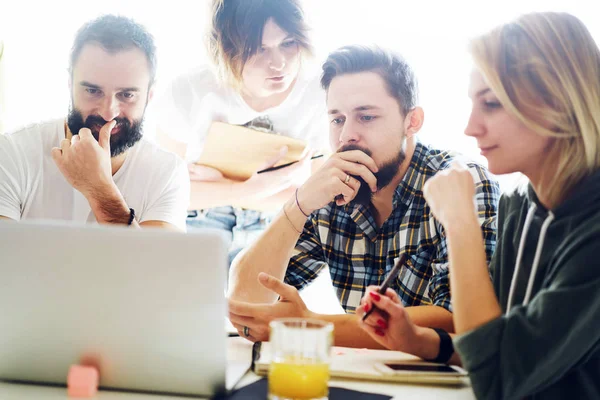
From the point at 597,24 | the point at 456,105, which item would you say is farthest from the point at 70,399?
the point at 597,24

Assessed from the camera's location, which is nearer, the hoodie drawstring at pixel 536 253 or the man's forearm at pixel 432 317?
the hoodie drawstring at pixel 536 253

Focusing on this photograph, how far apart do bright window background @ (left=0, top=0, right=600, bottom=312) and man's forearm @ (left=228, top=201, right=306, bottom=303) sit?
29.7 inches

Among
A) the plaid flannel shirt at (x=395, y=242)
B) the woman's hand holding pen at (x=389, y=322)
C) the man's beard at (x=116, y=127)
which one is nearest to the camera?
the woman's hand holding pen at (x=389, y=322)

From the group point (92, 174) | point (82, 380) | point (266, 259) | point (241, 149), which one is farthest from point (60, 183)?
point (82, 380)

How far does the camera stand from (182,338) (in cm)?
87

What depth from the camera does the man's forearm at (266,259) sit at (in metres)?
1.63

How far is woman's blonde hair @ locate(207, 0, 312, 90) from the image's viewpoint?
202 centimetres

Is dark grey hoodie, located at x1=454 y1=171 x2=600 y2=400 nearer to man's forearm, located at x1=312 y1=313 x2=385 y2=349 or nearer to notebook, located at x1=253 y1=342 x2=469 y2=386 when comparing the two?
notebook, located at x1=253 y1=342 x2=469 y2=386

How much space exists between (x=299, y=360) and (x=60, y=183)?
121 cm

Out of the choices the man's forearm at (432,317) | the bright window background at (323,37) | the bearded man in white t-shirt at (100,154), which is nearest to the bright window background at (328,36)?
the bright window background at (323,37)

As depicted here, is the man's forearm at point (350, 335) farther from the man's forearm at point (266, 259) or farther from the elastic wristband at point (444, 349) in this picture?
the man's forearm at point (266, 259)

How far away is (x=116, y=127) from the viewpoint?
188 cm

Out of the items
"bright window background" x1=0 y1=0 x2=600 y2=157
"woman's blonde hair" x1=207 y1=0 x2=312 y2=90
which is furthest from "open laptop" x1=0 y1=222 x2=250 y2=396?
"bright window background" x1=0 y1=0 x2=600 y2=157

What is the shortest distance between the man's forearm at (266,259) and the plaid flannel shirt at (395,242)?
7cm
